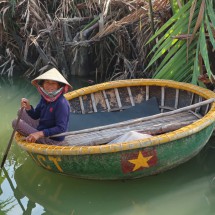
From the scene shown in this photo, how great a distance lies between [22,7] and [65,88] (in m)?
4.23

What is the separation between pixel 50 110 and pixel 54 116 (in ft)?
0.20

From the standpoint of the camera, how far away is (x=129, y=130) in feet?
13.3

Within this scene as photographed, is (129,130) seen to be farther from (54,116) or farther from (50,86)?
(50,86)

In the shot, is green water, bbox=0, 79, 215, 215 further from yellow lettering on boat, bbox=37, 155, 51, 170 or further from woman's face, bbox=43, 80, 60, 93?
woman's face, bbox=43, 80, 60, 93

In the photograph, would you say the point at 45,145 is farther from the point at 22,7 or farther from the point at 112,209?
the point at 22,7

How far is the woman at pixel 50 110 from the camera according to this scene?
138 inches

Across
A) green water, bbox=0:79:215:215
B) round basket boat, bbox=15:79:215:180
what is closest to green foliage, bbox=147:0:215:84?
round basket boat, bbox=15:79:215:180

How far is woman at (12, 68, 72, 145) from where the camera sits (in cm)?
351

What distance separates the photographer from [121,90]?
4836 millimetres

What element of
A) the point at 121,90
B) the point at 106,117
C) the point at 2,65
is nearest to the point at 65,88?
the point at 106,117

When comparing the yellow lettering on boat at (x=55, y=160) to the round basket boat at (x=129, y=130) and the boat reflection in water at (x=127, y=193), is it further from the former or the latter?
the boat reflection in water at (x=127, y=193)

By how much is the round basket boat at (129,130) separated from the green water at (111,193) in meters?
0.15

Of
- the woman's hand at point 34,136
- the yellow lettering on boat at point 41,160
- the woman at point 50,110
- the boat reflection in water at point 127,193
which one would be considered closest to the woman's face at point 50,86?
the woman at point 50,110

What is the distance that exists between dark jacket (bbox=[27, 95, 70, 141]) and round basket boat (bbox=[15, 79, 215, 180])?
4.1 inches
